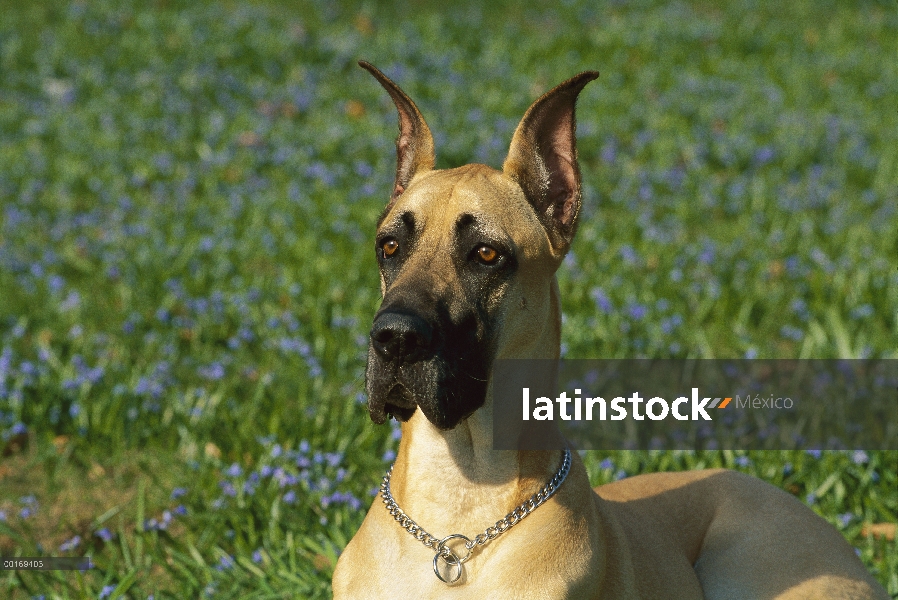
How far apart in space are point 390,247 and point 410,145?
629mm

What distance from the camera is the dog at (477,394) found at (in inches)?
127

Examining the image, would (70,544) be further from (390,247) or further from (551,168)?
(551,168)

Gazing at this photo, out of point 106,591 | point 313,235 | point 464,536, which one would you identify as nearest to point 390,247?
point 464,536

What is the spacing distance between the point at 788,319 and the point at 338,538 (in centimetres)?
392

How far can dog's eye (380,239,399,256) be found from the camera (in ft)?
11.5

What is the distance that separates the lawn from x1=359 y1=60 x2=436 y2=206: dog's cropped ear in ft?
5.79

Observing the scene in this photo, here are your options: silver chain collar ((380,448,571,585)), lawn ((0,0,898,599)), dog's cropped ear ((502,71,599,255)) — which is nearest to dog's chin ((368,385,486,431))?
silver chain collar ((380,448,571,585))

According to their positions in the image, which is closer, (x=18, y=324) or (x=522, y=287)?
(x=522, y=287)

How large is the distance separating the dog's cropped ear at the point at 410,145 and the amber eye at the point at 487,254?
2.15ft

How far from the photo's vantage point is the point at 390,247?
3514 mm

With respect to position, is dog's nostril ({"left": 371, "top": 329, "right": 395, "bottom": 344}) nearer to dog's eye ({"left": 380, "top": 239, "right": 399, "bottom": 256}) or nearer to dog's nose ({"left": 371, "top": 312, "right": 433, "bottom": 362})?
dog's nose ({"left": 371, "top": 312, "right": 433, "bottom": 362})

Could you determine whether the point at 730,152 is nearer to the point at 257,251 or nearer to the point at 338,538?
the point at 257,251

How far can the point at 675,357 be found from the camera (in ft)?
21.5

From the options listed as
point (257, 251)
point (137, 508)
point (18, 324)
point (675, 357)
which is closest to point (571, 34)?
point (257, 251)
